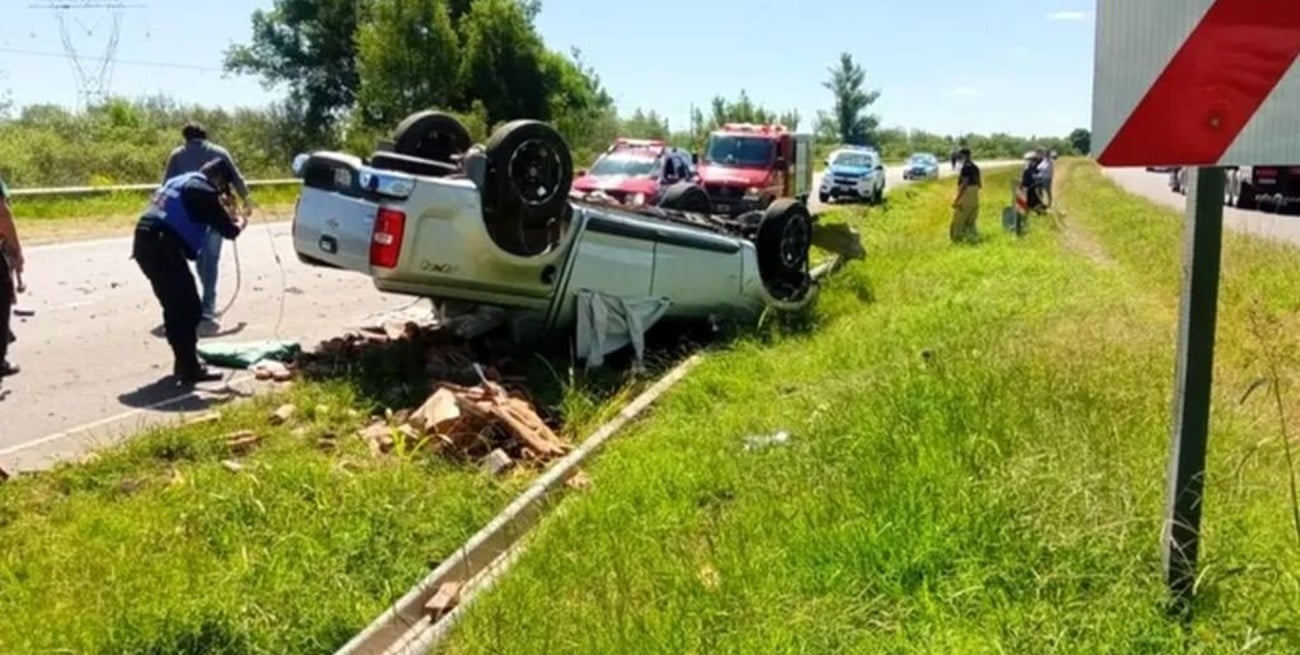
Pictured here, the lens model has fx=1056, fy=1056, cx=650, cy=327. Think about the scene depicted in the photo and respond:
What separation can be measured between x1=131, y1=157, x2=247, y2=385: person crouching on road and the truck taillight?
153 centimetres

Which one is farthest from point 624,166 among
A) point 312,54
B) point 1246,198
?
point 312,54

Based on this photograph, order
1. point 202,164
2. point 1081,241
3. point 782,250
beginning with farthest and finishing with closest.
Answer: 1. point 1081,241
2. point 202,164
3. point 782,250

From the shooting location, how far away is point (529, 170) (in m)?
6.94

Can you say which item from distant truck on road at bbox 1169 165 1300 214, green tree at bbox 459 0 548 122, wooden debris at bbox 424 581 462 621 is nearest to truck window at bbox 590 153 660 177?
distant truck on road at bbox 1169 165 1300 214

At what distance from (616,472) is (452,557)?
1.06m

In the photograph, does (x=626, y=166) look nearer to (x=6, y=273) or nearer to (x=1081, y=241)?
(x=1081, y=241)

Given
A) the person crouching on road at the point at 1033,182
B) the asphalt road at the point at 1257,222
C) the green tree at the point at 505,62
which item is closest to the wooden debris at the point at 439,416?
the asphalt road at the point at 1257,222

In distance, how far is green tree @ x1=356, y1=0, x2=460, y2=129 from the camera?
108 feet

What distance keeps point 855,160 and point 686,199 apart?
24.5 meters

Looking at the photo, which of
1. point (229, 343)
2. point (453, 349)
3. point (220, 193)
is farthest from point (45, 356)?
point (453, 349)

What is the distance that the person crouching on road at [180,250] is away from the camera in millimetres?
7066

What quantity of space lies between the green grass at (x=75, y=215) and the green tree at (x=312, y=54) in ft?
93.2

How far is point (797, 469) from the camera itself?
178 inches

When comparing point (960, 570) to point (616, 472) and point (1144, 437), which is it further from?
point (616, 472)
